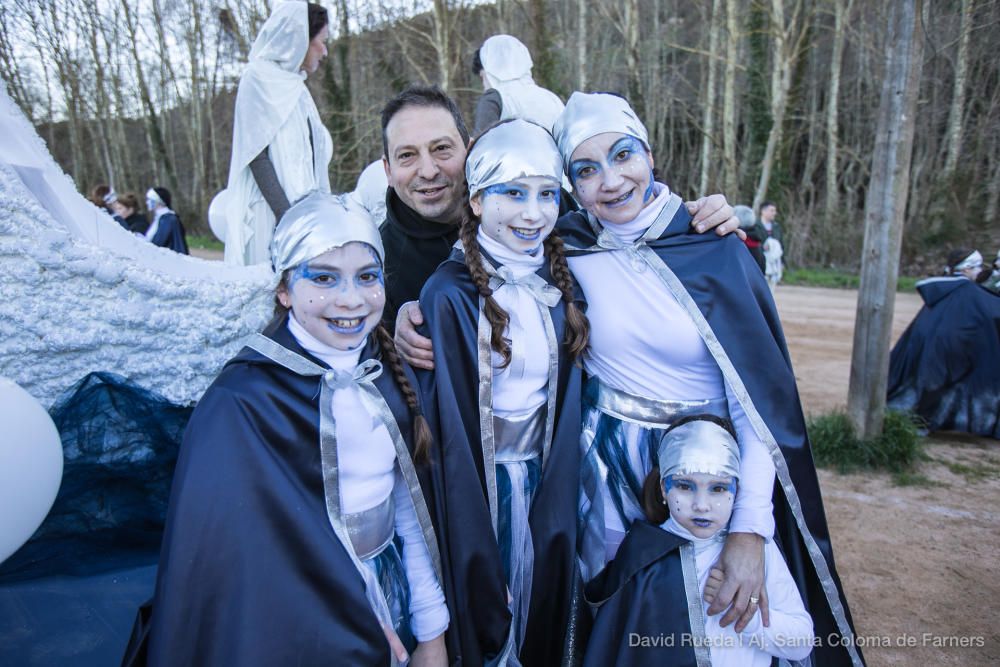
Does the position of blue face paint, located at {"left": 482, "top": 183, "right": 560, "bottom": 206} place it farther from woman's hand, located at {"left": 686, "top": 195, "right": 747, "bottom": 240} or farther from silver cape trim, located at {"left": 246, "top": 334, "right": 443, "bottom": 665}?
silver cape trim, located at {"left": 246, "top": 334, "right": 443, "bottom": 665}

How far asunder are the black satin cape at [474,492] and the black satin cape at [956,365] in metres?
5.65

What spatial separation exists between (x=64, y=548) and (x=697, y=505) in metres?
2.32

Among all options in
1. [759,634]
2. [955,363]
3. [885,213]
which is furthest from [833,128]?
[759,634]

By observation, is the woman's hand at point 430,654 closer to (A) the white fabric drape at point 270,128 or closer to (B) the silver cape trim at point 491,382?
(B) the silver cape trim at point 491,382

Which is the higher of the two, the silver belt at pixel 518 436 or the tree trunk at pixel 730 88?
the tree trunk at pixel 730 88

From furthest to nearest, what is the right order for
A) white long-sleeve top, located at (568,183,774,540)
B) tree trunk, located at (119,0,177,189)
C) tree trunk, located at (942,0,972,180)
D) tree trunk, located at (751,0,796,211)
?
tree trunk, located at (119,0,177,189), tree trunk, located at (942,0,972,180), tree trunk, located at (751,0,796,211), white long-sleeve top, located at (568,183,774,540)

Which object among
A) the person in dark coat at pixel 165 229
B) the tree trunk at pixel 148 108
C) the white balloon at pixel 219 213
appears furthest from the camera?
the tree trunk at pixel 148 108

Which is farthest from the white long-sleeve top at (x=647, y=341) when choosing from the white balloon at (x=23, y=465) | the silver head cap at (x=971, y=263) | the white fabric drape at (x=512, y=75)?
the silver head cap at (x=971, y=263)

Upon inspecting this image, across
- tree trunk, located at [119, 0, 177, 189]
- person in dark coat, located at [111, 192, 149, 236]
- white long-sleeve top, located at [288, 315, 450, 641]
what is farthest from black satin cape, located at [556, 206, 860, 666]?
tree trunk, located at [119, 0, 177, 189]

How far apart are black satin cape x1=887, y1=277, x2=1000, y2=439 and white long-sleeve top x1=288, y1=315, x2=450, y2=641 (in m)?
6.08

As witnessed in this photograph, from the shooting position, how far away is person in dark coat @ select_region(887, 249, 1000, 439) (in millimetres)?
6086

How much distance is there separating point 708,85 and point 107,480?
19.6 m

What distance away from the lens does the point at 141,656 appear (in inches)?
65.7

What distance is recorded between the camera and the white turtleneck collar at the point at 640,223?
2.20 meters
